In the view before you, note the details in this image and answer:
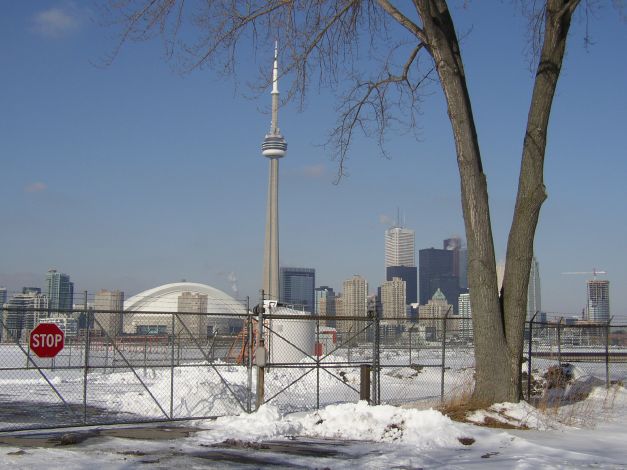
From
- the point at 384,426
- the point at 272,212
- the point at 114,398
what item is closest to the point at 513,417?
the point at 384,426

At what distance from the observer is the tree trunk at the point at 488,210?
12898 mm

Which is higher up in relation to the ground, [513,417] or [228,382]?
[513,417]

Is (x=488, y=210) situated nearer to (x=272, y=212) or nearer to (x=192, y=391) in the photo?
(x=192, y=391)

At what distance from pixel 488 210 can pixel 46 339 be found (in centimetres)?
820

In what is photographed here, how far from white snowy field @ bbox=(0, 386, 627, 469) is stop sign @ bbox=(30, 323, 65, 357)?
251 cm

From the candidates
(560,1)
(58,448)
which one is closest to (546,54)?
(560,1)

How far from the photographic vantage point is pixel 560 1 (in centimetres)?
1345

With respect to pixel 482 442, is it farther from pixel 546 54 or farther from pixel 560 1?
pixel 560 1

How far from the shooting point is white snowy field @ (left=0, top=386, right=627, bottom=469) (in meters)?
8.88

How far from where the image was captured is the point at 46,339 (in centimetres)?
1241

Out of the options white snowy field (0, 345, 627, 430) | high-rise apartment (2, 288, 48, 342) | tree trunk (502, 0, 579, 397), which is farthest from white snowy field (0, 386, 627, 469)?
high-rise apartment (2, 288, 48, 342)

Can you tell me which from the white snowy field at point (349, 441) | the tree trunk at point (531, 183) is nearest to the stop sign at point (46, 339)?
the white snowy field at point (349, 441)

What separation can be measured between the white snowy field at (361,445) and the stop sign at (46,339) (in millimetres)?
2515

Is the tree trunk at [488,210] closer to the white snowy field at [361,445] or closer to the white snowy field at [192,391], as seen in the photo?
the white snowy field at [361,445]
